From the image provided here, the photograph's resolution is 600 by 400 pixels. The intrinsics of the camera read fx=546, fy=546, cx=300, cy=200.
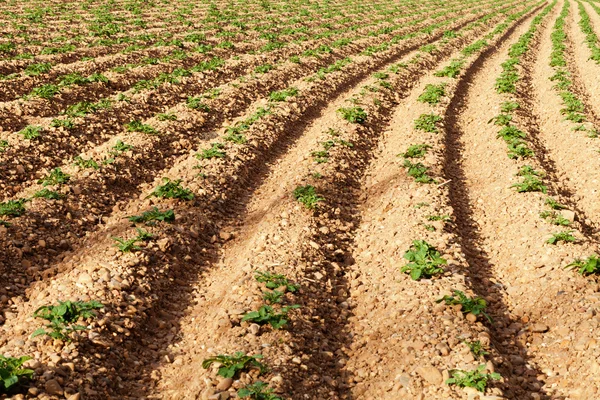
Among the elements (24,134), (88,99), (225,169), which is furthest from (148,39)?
(225,169)

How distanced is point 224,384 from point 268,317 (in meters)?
1.16

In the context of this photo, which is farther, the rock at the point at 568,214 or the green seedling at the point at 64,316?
the rock at the point at 568,214

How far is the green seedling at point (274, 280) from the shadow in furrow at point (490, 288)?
8.02 feet

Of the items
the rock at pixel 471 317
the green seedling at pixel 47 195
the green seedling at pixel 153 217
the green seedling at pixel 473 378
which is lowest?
the rock at pixel 471 317

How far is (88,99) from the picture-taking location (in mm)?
14234

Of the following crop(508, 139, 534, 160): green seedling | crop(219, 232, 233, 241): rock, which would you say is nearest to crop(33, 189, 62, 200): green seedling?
crop(219, 232, 233, 241): rock

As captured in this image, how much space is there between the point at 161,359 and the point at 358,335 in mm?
2314

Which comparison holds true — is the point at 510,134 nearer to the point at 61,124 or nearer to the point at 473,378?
the point at 473,378

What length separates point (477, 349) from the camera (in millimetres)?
6012

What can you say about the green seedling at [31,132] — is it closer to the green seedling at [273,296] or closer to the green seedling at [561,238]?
the green seedling at [273,296]

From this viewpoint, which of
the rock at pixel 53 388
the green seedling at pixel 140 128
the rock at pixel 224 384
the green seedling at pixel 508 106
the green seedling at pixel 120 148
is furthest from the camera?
the green seedling at pixel 508 106

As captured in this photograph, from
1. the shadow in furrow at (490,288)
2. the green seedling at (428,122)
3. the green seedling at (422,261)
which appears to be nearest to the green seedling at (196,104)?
the green seedling at (428,122)

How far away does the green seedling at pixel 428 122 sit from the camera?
13.3 m

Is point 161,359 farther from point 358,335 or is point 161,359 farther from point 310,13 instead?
point 310,13
